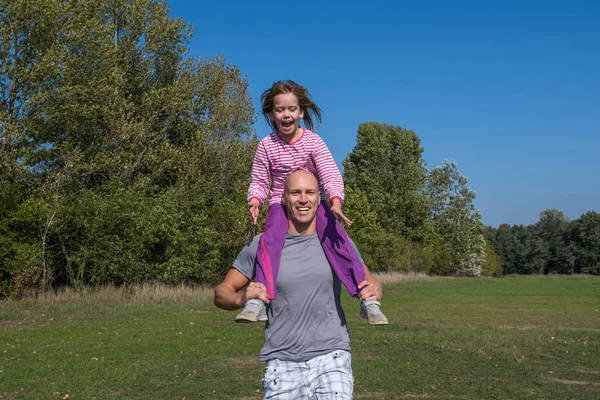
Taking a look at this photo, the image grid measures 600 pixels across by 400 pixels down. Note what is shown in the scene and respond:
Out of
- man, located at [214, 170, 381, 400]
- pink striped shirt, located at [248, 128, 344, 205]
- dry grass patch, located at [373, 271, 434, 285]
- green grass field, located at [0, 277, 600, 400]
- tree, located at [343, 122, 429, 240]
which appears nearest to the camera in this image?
man, located at [214, 170, 381, 400]

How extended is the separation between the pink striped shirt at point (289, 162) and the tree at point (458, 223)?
6592cm

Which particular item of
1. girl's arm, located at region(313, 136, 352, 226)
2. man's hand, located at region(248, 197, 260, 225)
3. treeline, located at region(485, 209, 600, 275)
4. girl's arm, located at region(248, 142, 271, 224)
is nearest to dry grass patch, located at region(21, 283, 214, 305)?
girl's arm, located at region(248, 142, 271, 224)

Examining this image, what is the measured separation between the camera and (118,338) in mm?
15945

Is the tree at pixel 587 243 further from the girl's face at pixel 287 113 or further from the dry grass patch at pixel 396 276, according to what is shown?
the girl's face at pixel 287 113

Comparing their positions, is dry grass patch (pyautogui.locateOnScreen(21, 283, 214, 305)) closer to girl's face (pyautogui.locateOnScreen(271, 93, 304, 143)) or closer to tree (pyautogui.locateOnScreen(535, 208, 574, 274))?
girl's face (pyautogui.locateOnScreen(271, 93, 304, 143))

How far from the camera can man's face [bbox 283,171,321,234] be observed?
4184 mm

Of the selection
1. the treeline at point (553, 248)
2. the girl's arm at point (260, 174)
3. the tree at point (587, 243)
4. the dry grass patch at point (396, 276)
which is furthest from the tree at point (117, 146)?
the tree at point (587, 243)

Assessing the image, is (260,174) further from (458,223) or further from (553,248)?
(553,248)

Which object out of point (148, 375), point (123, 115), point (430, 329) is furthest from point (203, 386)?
point (123, 115)

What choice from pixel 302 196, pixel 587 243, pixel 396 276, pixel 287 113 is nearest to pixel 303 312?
pixel 302 196

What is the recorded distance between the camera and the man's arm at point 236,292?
391 cm

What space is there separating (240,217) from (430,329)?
16991mm

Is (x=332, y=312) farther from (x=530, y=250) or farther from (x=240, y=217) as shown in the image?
(x=530, y=250)

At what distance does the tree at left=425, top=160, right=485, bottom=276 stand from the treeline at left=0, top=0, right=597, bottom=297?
3832 centimetres
